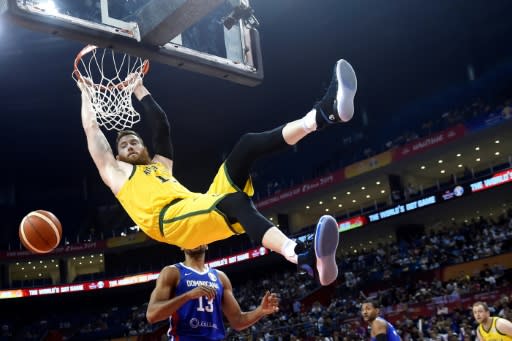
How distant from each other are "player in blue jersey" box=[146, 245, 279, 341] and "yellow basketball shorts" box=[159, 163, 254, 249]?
0.50 meters

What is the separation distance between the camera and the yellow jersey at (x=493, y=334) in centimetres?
759

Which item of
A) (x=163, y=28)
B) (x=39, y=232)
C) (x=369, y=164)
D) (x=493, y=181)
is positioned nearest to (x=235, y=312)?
(x=39, y=232)

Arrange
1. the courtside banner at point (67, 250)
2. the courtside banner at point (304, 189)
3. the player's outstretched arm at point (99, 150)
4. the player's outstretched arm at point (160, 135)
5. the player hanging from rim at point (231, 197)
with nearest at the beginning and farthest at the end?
the player hanging from rim at point (231, 197) → the player's outstretched arm at point (99, 150) → the player's outstretched arm at point (160, 135) → the courtside banner at point (304, 189) → the courtside banner at point (67, 250)

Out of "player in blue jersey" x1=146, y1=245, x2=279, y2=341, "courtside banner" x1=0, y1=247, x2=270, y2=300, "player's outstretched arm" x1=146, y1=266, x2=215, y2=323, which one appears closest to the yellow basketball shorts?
"player's outstretched arm" x1=146, y1=266, x2=215, y2=323

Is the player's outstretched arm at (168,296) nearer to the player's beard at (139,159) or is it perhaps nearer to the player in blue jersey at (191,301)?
the player in blue jersey at (191,301)

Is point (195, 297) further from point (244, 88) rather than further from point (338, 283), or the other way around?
point (244, 88)

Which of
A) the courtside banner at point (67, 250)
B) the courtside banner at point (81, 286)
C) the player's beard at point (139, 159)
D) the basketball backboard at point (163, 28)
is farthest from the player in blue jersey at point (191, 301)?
the courtside banner at point (67, 250)

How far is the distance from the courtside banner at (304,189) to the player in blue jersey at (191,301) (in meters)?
22.0

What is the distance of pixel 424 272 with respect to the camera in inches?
797

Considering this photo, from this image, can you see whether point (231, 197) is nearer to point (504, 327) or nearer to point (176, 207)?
point (176, 207)

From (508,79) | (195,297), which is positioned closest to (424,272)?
(508,79)

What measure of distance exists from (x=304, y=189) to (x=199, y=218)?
24.2 meters

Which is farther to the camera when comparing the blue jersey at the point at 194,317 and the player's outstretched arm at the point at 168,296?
the blue jersey at the point at 194,317

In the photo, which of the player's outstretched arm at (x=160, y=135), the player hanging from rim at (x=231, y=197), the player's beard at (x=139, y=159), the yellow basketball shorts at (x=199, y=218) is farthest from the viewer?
the player's outstretched arm at (x=160, y=135)
